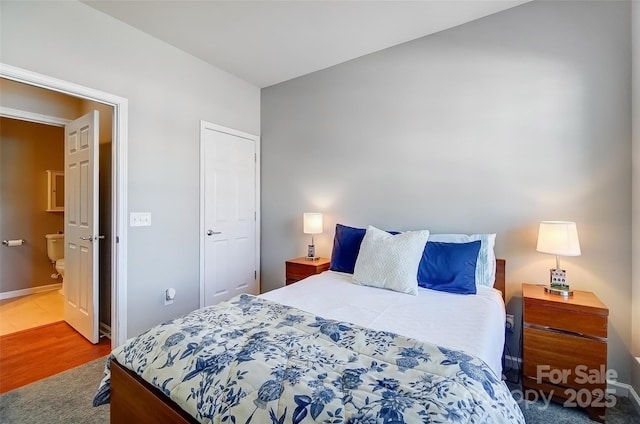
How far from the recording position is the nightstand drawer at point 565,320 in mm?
1663

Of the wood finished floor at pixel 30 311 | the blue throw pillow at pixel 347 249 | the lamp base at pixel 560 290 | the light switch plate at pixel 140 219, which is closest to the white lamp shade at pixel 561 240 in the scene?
the lamp base at pixel 560 290

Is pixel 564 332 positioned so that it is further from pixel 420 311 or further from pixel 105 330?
pixel 105 330

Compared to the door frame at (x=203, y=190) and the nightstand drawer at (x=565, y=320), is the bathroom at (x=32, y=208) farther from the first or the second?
the nightstand drawer at (x=565, y=320)

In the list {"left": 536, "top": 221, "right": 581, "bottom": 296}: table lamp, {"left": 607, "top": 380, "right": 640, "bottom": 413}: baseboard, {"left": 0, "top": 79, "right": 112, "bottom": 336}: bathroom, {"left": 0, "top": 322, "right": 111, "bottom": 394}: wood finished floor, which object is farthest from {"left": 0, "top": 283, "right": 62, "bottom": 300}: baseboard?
{"left": 607, "top": 380, "right": 640, "bottom": 413}: baseboard

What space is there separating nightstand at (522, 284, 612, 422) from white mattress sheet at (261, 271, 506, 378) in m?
0.23

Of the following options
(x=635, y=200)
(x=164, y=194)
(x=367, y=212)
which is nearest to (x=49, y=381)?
(x=164, y=194)

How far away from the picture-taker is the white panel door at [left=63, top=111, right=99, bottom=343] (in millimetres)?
2541

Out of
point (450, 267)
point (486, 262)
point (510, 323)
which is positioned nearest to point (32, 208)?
point (450, 267)

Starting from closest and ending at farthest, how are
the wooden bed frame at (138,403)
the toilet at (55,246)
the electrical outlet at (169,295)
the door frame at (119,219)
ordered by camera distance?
the wooden bed frame at (138,403), the door frame at (119,219), the electrical outlet at (169,295), the toilet at (55,246)

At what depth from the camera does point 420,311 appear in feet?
5.44

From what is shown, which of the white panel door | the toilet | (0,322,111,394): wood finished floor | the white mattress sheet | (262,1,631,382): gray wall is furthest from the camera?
the toilet

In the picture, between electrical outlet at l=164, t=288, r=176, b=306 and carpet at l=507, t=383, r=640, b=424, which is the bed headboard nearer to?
carpet at l=507, t=383, r=640, b=424

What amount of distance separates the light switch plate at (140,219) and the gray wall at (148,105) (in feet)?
0.14

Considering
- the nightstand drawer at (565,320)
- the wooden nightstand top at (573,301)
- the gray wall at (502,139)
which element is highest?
the gray wall at (502,139)
